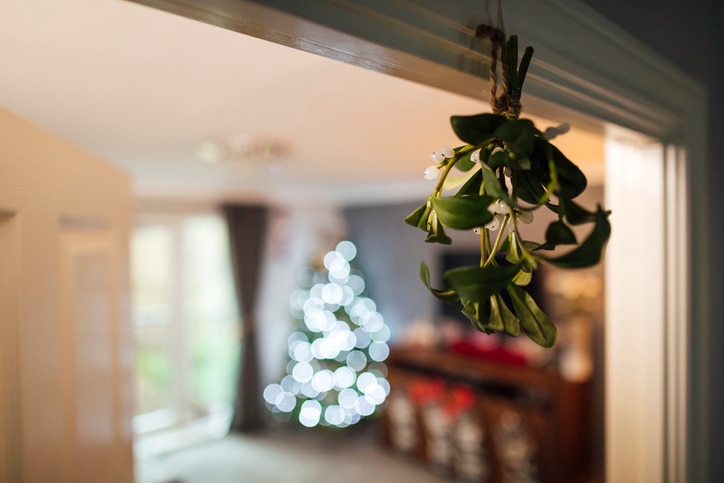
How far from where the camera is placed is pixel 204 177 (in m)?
3.20

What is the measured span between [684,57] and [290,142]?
1.49m

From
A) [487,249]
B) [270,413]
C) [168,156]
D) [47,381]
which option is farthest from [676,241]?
[270,413]

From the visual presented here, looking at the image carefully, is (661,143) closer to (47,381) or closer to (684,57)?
(684,57)

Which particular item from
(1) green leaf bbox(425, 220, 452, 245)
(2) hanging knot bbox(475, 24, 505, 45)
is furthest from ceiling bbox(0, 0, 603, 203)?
(1) green leaf bbox(425, 220, 452, 245)

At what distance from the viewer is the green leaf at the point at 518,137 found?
372mm

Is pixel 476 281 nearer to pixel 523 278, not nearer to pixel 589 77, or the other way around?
pixel 523 278

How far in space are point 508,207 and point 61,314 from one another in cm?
65

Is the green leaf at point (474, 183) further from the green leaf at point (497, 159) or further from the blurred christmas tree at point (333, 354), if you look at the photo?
the blurred christmas tree at point (333, 354)

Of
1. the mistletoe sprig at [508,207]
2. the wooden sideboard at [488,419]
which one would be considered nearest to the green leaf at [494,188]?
the mistletoe sprig at [508,207]

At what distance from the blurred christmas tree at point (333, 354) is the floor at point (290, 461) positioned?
165 mm

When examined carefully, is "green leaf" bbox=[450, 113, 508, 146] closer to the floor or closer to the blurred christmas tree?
the floor

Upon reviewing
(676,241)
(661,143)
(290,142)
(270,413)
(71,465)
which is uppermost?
(290,142)

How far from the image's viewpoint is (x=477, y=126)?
0.39m

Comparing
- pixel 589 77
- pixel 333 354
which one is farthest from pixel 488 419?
pixel 589 77
